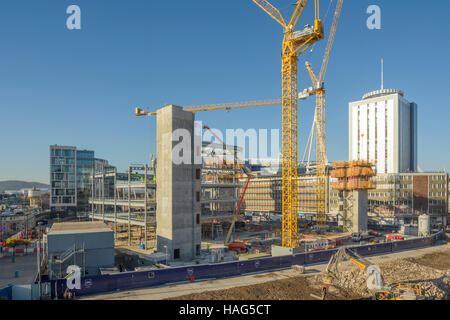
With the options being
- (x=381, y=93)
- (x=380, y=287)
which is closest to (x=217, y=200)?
(x=380, y=287)

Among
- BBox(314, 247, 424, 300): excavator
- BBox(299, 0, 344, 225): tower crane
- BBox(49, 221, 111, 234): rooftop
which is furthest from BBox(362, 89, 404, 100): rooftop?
BBox(49, 221, 111, 234): rooftop

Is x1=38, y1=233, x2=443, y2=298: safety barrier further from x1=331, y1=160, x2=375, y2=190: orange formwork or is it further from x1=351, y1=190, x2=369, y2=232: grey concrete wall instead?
x1=331, y1=160, x2=375, y2=190: orange formwork

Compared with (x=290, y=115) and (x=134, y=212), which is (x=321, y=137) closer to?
(x=290, y=115)

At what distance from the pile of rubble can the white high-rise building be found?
338 ft

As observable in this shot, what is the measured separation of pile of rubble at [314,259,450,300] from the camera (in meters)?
26.2

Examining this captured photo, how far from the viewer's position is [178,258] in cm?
3938

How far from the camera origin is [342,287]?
27.4 metres

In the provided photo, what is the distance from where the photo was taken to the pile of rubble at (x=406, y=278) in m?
26.2

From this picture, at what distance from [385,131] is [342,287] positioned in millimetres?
121051

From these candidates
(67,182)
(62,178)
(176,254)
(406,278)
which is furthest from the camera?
(67,182)

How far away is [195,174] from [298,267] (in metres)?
17.6

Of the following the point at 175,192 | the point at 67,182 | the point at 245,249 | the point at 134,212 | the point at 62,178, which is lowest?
the point at 245,249

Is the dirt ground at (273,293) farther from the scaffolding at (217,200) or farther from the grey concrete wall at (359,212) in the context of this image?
the grey concrete wall at (359,212)

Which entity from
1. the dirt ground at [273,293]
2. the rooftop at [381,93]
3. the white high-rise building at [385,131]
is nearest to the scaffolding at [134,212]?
the dirt ground at [273,293]
